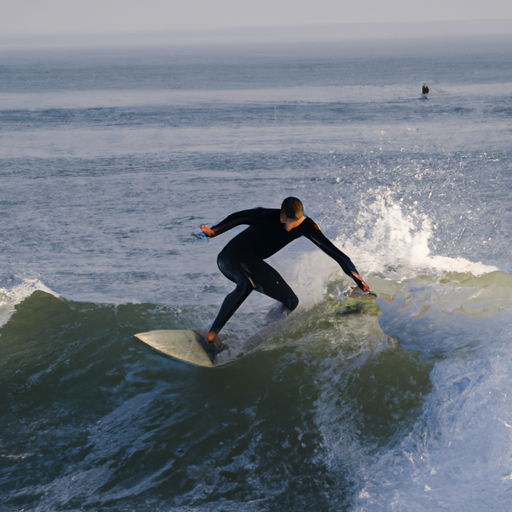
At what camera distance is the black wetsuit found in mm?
5246

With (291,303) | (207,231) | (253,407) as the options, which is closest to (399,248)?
(291,303)

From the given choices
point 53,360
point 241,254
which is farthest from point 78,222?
point 241,254

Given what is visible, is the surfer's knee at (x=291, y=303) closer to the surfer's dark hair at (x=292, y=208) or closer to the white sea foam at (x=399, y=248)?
the surfer's dark hair at (x=292, y=208)

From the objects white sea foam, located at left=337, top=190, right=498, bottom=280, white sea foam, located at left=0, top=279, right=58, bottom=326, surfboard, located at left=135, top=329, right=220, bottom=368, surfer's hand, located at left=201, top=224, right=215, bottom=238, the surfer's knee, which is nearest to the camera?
surfer's hand, located at left=201, top=224, right=215, bottom=238

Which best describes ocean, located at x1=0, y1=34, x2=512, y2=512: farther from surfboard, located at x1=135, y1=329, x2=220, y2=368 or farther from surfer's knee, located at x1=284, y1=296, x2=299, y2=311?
surfer's knee, located at x1=284, y1=296, x2=299, y2=311

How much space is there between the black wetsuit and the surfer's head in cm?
16

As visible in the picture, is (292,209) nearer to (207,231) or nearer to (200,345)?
(207,231)

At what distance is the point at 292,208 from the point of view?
5.00 metres

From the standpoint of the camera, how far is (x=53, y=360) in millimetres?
5602

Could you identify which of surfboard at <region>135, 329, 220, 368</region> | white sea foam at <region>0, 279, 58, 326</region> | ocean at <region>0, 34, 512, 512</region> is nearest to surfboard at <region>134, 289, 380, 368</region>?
surfboard at <region>135, 329, 220, 368</region>

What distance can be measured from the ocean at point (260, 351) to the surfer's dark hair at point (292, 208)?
1329 mm

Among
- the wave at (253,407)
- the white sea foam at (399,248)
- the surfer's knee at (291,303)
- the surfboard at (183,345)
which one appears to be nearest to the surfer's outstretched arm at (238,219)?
the surfer's knee at (291,303)

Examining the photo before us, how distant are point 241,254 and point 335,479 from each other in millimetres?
2090

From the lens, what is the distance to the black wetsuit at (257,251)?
5.25 m
